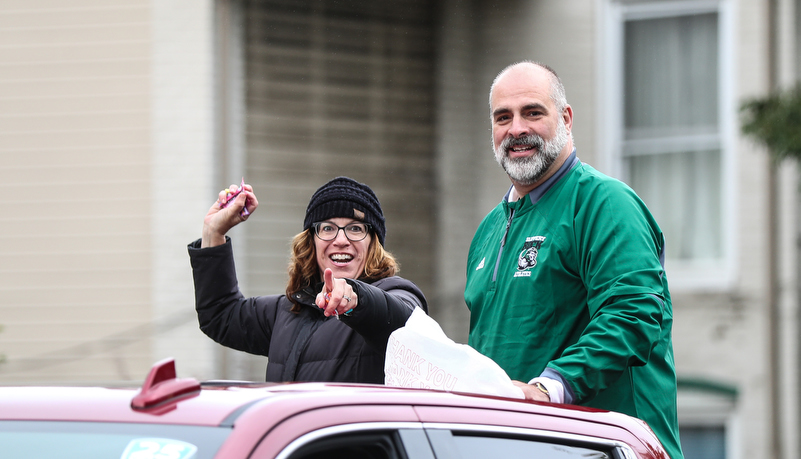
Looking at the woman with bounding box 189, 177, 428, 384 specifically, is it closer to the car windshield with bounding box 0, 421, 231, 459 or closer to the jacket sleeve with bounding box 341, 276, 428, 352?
the jacket sleeve with bounding box 341, 276, 428, 352

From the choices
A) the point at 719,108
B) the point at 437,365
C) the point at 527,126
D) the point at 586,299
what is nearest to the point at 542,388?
the point at 437,365

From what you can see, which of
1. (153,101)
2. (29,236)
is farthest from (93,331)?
(153,101)

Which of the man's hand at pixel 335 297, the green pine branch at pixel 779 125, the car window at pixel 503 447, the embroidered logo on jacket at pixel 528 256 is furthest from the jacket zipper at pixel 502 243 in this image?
the green pine branch at pixel 779 125

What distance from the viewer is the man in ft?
10.0

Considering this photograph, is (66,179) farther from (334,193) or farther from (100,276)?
(334,193)

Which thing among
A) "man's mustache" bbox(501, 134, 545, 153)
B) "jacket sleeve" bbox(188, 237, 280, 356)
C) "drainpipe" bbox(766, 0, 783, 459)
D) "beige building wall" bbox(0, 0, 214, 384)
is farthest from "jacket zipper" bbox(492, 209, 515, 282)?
"drainpipe" bbox(766, 0, 783, 459)

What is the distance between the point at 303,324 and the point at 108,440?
1745 mm

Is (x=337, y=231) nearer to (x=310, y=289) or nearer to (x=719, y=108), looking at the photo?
(x=310, y=289)

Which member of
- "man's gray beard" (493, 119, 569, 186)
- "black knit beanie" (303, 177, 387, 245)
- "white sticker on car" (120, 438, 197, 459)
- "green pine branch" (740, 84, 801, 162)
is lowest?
"white sticker on car" (120, 438, 197, 459)

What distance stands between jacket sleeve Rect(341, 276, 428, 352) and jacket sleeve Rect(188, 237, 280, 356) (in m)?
0.69

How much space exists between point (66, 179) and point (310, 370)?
17.4 feet

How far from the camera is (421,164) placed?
908cm

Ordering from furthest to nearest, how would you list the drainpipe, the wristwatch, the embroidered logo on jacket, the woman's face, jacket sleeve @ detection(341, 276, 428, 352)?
1. the drainpipe
2. the woman's face
3. the embroidered logo on jacket
4. jacket sleeve @ detection(341, 276, 428, 352)
5. the wristwatch

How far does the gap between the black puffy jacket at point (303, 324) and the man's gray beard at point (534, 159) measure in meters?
0.58
